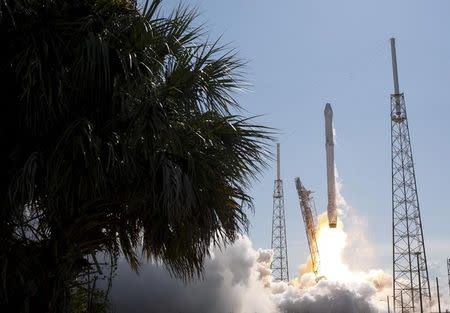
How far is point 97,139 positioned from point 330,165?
4311 cm

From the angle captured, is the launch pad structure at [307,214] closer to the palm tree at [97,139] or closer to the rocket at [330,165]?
the rocket at [330,165]

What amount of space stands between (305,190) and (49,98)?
57.1m

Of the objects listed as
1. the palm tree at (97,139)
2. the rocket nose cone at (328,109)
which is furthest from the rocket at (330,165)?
the palm tree at (97,139)

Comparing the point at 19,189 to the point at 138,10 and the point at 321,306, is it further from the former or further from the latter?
the point at 321,306

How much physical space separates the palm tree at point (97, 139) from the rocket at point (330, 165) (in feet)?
132

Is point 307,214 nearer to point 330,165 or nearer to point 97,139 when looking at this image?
point 330,165

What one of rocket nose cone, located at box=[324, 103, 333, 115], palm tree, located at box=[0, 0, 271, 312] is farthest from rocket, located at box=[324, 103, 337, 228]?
palm tree, located at box=[0, 0, 271, 312]

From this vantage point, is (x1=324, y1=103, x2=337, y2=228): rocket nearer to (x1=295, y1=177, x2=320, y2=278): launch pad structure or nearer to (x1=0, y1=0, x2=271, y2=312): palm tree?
(x1=295, y1=177, x2=320, y2=278): launch pad structure

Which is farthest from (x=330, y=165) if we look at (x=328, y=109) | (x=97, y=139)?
(x=97, y=139)

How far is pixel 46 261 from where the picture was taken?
10.1 metres

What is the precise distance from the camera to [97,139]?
31.0 ft

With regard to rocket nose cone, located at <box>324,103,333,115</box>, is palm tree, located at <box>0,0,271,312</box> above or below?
below

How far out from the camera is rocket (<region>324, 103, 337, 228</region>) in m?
50.9

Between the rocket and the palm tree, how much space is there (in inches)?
1587
